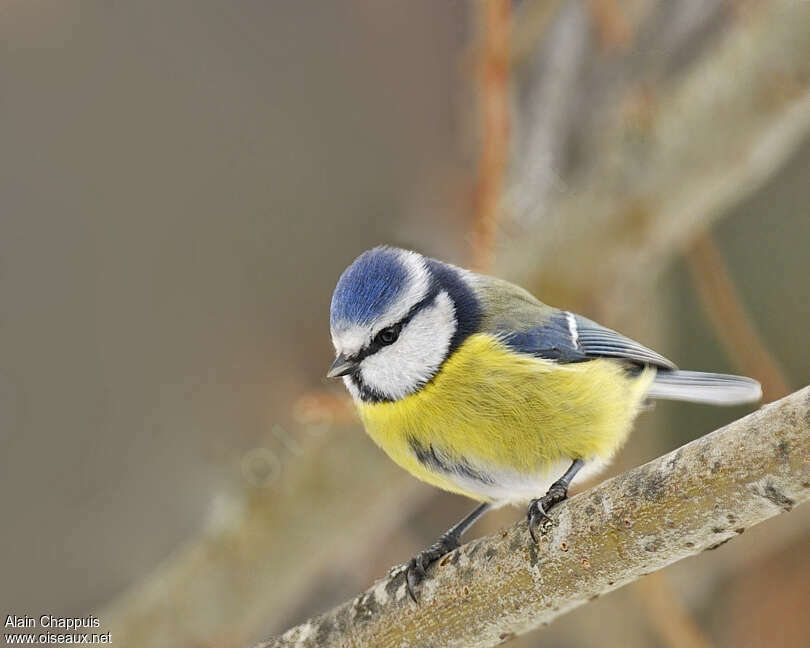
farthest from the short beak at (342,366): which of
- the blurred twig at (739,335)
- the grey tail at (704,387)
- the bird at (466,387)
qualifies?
the blurred twig at (739,335)

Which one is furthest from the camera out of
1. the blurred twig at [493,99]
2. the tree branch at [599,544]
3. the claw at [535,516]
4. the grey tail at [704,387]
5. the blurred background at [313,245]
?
the blurred background at [313,245]

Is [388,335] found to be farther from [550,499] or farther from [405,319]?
[550,499]

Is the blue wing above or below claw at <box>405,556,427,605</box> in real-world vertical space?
above

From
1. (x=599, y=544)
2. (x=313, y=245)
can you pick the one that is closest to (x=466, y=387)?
(x=599, y=544)

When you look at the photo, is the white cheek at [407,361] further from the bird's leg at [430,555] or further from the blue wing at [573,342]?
the bird's leg at [430,555]

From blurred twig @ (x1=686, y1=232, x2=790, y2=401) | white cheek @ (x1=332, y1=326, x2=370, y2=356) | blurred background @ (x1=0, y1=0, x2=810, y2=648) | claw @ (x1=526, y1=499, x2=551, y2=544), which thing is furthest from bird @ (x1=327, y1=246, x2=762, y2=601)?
blurred twig @ (x1=686, y1=232, x2=790, y2=401)

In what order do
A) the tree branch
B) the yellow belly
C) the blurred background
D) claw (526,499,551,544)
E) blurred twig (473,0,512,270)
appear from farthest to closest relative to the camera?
1. the blurred background
2. blurred twig (473,0,512,270)
3. the yellow belly
4. claw (526,499,551,544)
5. the tree branch

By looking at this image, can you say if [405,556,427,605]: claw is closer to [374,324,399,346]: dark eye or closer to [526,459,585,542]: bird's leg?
[526,459,585,542]: bird's leg
